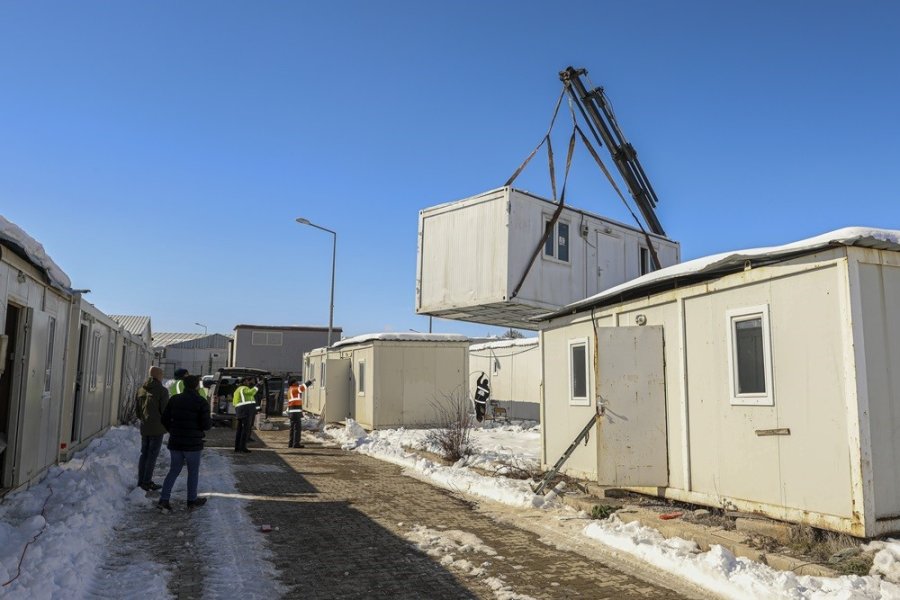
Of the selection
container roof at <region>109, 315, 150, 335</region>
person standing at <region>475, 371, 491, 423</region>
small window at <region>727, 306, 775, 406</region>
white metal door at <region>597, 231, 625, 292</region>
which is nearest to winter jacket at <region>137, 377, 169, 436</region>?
small window at <region>727, 306, 775, 406</region>

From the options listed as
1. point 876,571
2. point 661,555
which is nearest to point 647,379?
→ point 661,555

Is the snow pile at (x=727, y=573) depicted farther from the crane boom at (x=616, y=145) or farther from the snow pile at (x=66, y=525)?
the crane boom at (x=616, y=145)

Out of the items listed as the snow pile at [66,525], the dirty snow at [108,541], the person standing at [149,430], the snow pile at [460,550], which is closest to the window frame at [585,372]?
the snow pile at [460,550]

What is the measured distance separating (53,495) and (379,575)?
424cm

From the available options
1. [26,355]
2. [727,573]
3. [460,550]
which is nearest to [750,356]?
[727,573]

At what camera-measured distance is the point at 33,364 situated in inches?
311

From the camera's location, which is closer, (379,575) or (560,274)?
(379,575)

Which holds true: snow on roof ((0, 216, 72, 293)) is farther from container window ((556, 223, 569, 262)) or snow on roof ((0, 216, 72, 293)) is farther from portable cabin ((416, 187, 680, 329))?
container window ((556, 223, 569, 262))

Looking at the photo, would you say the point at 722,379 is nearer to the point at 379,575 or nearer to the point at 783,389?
the point at 783,389

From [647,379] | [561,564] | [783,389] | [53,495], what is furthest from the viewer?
[647,379]

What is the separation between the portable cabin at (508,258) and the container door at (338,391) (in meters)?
8.34

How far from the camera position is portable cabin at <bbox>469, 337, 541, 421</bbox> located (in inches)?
952

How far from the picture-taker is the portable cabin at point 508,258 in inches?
487

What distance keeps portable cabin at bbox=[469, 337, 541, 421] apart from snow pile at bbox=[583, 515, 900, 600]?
648 inches
